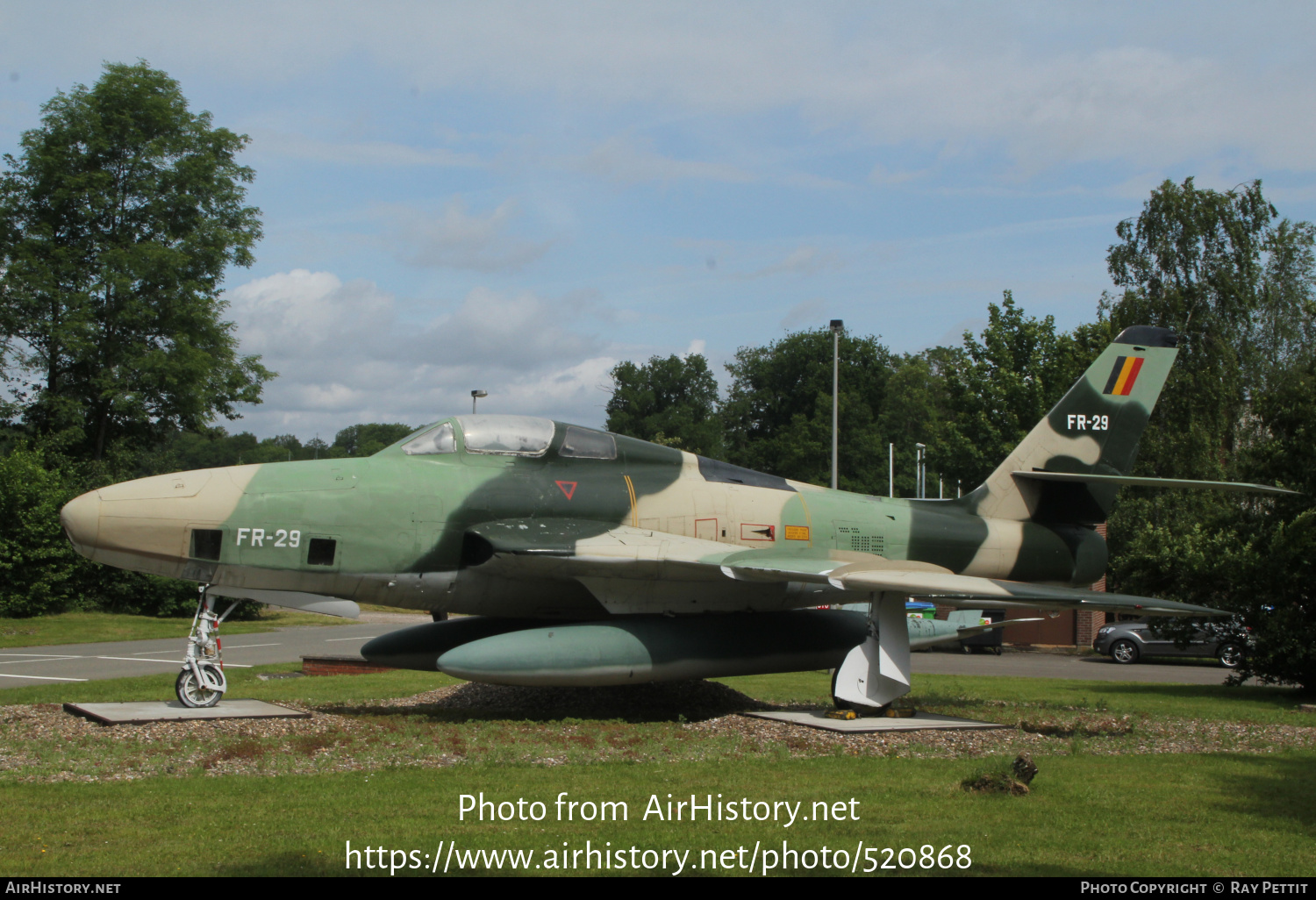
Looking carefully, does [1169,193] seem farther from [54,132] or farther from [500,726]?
[54,132]

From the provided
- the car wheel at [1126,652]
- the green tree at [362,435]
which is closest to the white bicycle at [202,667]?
the car wheel at [1126,652]

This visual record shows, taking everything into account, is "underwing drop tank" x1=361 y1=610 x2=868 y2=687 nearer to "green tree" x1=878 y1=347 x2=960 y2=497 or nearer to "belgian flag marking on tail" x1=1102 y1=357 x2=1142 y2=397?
"belgian flag marking on tail" x1=1102 y1=357 x2=1142 y2=397

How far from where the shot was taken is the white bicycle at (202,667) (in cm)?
1083

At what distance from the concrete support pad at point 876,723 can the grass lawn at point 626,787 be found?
24 centimetres

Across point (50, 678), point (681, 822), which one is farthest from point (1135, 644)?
point (50, 678)

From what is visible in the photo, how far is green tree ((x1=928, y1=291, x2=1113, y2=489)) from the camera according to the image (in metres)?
38.9

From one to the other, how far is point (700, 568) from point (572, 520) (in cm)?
165

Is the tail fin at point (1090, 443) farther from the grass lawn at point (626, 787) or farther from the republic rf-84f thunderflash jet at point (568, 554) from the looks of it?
the grass lawn at point (626, 787)

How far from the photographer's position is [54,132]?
3841 cm

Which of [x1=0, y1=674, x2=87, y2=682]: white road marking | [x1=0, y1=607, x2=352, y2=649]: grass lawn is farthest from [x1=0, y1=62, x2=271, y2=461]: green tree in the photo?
[x1=0, y1=674, x2=87, y2=682]: white road marking

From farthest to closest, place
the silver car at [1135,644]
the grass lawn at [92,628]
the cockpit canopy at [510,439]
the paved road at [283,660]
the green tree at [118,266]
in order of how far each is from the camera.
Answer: the green tree at [118,266] → the silver car at [1135,644] → the grass lawn at [92,628] → the paved road at [283,660] → the cockpit canopy at [510,439]

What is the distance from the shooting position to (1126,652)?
28.8 m

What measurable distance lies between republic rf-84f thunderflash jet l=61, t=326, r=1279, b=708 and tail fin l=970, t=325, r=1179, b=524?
1.70ft
